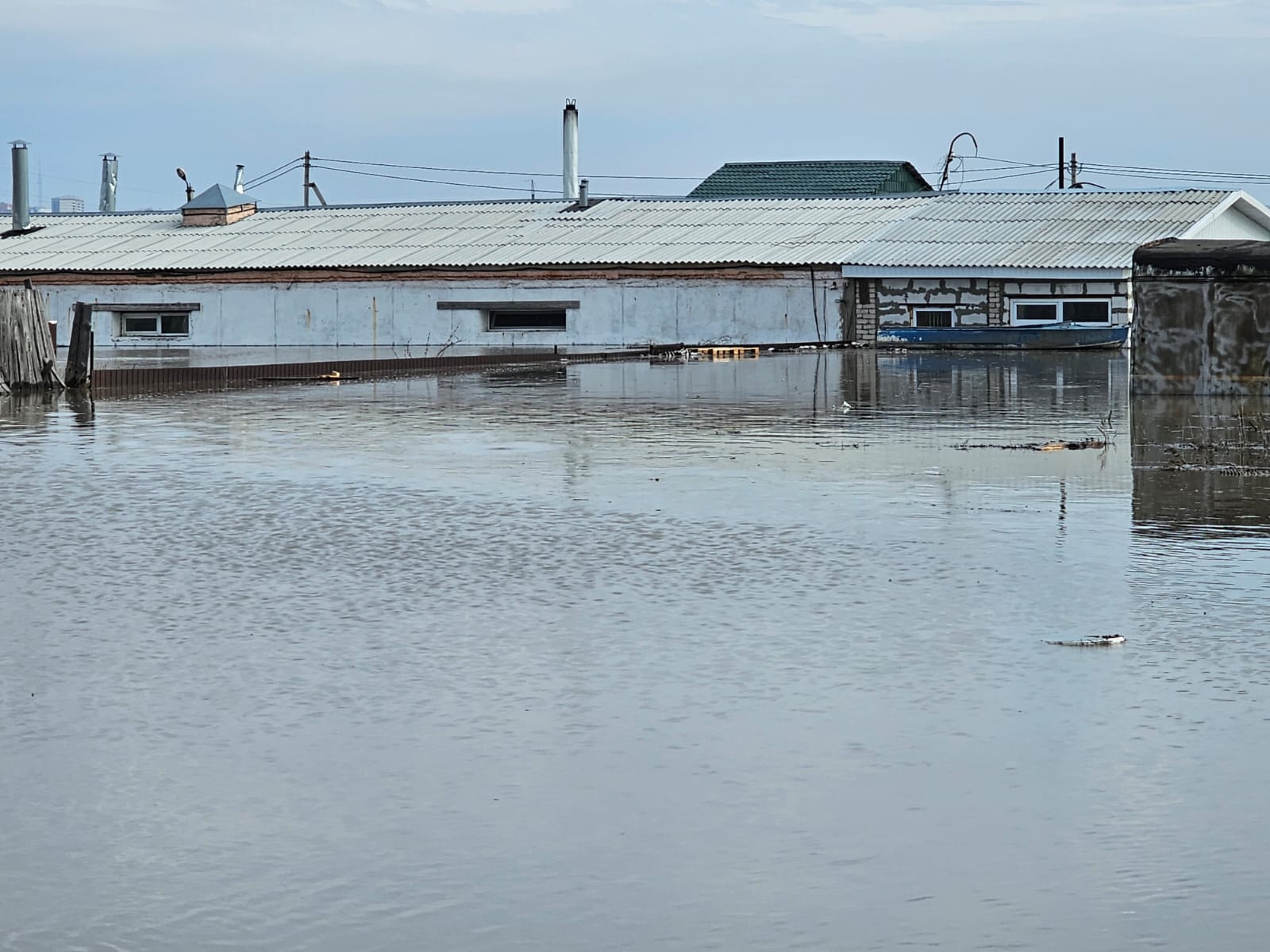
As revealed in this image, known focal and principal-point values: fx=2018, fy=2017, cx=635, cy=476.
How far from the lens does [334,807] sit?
4.90 metres

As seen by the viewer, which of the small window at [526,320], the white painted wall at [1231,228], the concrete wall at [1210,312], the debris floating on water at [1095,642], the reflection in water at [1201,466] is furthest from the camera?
the small window at [526,320]

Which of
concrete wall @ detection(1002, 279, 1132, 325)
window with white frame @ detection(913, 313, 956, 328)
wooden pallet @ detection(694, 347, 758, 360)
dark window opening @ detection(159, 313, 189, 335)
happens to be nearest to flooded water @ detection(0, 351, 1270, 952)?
wooden pallet @ detection(694, 347, 758, 360)

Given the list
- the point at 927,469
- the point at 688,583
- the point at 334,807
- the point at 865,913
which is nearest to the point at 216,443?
the point at 927,469

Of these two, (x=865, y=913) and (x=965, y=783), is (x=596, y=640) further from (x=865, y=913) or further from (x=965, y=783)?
(x=865, y=913)

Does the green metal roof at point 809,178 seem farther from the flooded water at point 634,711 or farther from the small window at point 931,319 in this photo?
the flooded water at point 634,711

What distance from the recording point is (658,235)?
169 ft

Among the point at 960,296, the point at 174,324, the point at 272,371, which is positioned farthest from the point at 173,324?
the point at 272,371

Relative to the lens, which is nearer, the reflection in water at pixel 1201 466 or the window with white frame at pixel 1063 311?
the reflection in water at pixel 1201 466

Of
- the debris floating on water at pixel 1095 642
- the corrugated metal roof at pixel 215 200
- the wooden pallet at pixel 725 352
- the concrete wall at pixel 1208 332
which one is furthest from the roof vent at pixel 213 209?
the debris floating on water at pixel 1095 642

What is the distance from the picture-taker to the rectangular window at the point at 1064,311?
1700 inches

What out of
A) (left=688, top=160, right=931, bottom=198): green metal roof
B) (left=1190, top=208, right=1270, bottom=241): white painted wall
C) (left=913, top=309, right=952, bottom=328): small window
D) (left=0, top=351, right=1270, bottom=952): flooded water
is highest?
(left=688, top=160, right=931, bottom=198): green metal roof

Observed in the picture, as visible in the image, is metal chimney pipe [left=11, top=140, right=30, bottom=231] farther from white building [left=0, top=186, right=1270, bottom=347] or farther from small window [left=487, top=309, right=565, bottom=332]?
small window [left=487, top=309, right=565, bottom=332]

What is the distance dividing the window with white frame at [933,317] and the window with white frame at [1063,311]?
4.83ft

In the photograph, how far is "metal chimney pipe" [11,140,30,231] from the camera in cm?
6162
